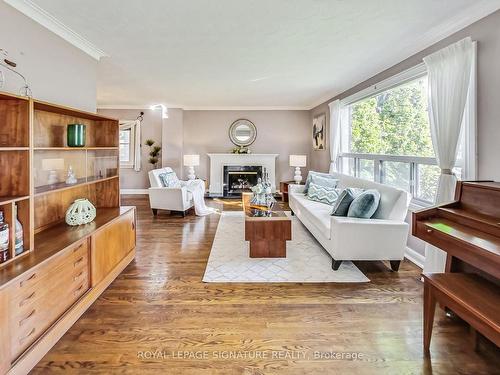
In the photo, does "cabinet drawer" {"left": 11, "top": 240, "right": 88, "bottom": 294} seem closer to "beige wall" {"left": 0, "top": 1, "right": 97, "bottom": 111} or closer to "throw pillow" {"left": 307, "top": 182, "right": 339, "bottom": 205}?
"beige wall" {"left": 0, "top": 1, "right": 97, "bottom": 111}

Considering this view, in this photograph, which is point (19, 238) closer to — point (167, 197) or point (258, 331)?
point (258, 331)

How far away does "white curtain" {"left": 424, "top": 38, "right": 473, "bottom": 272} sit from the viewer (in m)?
2.52

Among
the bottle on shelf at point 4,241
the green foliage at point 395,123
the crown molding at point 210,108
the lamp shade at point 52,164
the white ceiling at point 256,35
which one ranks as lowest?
the bottle on shelf at point 4,241

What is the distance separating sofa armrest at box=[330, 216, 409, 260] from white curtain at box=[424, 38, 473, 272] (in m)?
0.33

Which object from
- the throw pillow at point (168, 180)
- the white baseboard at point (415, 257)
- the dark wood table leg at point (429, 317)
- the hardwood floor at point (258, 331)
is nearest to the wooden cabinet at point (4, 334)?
the hardwood floor at point (258, 331)

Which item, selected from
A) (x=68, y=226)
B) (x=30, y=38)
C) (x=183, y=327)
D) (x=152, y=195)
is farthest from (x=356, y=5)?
→ (x=152, y=195)

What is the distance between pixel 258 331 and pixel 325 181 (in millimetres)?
3432

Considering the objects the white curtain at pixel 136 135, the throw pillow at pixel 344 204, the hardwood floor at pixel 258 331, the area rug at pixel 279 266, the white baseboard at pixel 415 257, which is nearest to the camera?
the hardwood floor at pixel 258 331

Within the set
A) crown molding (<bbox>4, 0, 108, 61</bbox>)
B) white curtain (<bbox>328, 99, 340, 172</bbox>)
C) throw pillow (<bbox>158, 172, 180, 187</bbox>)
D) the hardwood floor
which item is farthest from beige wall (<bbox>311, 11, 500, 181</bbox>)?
throw pillow (<bbox>158, 172, 180, 187</bbox>)

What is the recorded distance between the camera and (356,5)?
2352mm

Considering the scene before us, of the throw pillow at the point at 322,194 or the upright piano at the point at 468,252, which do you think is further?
the throw pillow at the point at 322,194

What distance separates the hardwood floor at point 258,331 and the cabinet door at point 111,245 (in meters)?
0.22

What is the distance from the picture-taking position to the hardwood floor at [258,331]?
1.73m

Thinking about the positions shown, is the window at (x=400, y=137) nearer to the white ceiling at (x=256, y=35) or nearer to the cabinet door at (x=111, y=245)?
the white ceiling at (x=256, y=35)
